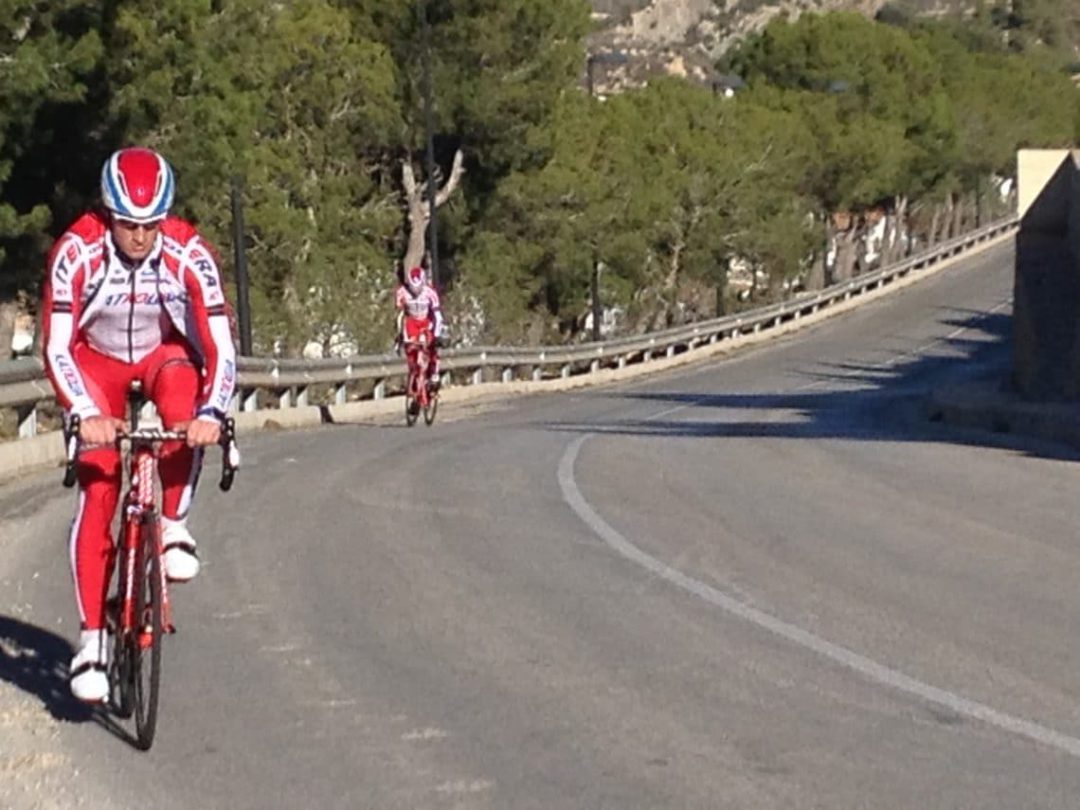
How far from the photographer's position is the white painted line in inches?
300

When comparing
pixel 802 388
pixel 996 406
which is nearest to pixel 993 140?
pixel 802 388

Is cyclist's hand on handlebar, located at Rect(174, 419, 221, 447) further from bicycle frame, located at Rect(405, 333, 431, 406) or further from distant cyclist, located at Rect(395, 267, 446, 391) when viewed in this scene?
bicycle frame, located at Rect(405, 333, 431, 406)

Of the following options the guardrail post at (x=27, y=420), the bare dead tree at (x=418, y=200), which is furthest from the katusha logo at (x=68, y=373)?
the bare dead tree at (x=418, y=200)

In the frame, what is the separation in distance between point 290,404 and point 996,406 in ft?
29.5

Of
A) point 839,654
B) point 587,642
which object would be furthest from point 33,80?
point 839,654

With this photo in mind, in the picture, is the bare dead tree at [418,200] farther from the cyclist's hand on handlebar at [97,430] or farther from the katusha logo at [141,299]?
the cyclist's hand on handlebar at [97,430]

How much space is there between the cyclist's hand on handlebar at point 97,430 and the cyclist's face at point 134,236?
0.57 m

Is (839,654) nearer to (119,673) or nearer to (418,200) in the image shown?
(119,673)

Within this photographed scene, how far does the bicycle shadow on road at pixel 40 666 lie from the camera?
7961mm

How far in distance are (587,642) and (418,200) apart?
145 ft

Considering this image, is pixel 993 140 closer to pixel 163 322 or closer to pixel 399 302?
pixel 399 302

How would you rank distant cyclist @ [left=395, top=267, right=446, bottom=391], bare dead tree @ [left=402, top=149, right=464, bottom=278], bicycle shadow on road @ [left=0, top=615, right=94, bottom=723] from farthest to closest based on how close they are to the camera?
bare dead tree @ [left=402, top=149, right=464, bottom=278], distant cyclist @ [left=395, top=267, right=446, bottom=391], bicycle shadow on road @ [left=0, top=615, right=94, bottom=723]

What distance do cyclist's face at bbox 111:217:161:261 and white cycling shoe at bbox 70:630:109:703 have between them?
51.0 inches

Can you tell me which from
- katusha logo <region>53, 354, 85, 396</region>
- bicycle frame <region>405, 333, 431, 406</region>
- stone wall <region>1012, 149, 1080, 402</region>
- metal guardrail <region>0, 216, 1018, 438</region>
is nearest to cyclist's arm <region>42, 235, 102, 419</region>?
katusha logo <region>53, 354, 85, 396</region>
